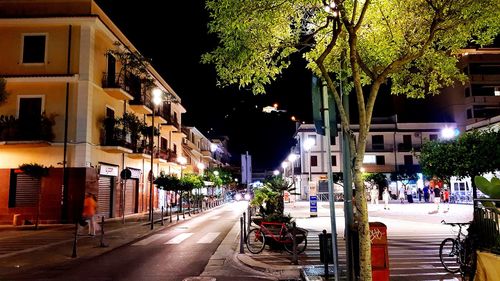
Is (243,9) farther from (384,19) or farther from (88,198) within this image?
(88,198)

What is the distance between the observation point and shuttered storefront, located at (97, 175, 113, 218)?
25.6 meters

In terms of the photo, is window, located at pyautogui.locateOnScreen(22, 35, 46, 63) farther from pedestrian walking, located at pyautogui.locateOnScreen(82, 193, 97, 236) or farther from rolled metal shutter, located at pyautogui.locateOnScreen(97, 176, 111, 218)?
pedestrian walking, located at pyautogui.locateOnScreen(82, 193, 97, 236)

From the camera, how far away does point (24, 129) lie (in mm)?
22562

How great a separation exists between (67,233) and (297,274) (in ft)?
43.9

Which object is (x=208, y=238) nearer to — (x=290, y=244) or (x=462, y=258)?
(x=290, y=244)

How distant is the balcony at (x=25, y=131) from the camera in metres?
22.4

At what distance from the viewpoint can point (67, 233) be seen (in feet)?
62.2

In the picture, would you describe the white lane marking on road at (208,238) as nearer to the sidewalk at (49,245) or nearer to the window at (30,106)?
the sidewalk at (49,245)

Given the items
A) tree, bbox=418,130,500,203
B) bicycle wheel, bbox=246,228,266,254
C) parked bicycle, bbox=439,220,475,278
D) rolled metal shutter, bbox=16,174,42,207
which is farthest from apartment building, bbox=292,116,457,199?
parked bicycle, bbox=439,220,475,278

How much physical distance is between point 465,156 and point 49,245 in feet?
63.2

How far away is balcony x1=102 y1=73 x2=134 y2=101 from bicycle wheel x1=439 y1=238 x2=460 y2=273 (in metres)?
21.3

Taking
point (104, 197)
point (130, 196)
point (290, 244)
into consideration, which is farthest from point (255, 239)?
point (130, 196)

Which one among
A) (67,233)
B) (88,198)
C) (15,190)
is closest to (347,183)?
(88,198)

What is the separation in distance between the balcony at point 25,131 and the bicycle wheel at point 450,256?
20.2 m
